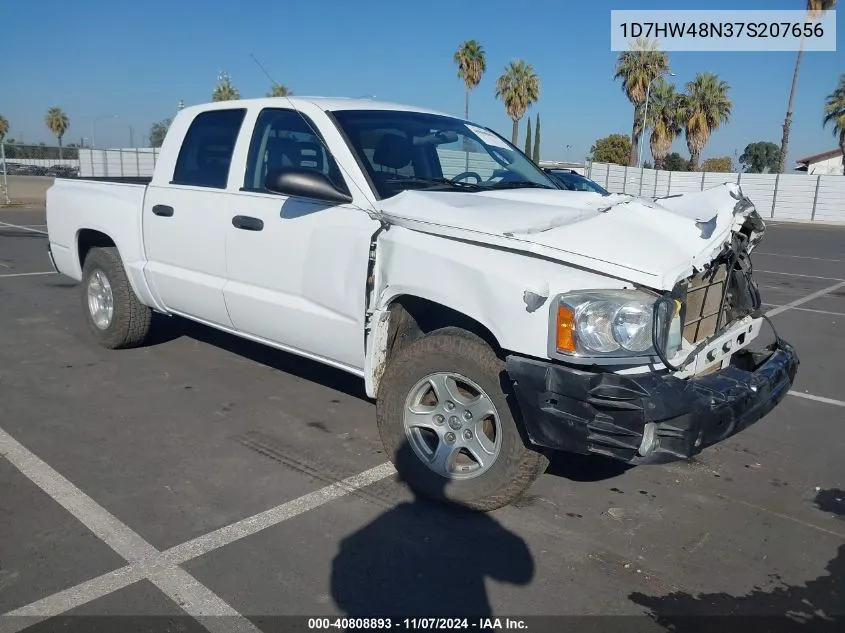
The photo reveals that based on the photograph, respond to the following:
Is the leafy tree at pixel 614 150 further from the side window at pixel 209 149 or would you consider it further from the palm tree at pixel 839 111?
the side window at pixel 209 149

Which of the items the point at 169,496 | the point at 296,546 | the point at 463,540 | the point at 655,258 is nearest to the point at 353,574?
the point at 296,546

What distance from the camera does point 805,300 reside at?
10039 mm

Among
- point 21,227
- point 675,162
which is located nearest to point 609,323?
point 21,227

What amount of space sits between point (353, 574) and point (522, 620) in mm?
712

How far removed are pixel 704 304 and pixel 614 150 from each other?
62.5 m

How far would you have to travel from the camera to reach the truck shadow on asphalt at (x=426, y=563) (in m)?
2.82

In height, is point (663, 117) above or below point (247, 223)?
above

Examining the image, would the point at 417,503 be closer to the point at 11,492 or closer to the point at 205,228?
the point at 11,492

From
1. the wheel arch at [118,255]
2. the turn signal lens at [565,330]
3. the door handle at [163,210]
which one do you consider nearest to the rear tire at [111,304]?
the wheel arch at [118,255]

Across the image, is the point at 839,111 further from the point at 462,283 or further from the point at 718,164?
the point at 462,283

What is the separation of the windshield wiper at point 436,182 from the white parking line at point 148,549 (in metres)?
1.58

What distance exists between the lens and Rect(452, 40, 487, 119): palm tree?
47.5 meters

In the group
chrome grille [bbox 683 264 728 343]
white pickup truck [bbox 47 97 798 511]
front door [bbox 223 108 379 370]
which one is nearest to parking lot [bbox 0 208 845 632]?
white pickup truck [bbox 47 97 798 511]

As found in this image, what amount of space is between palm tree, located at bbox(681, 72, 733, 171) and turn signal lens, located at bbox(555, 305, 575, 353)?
152ft
